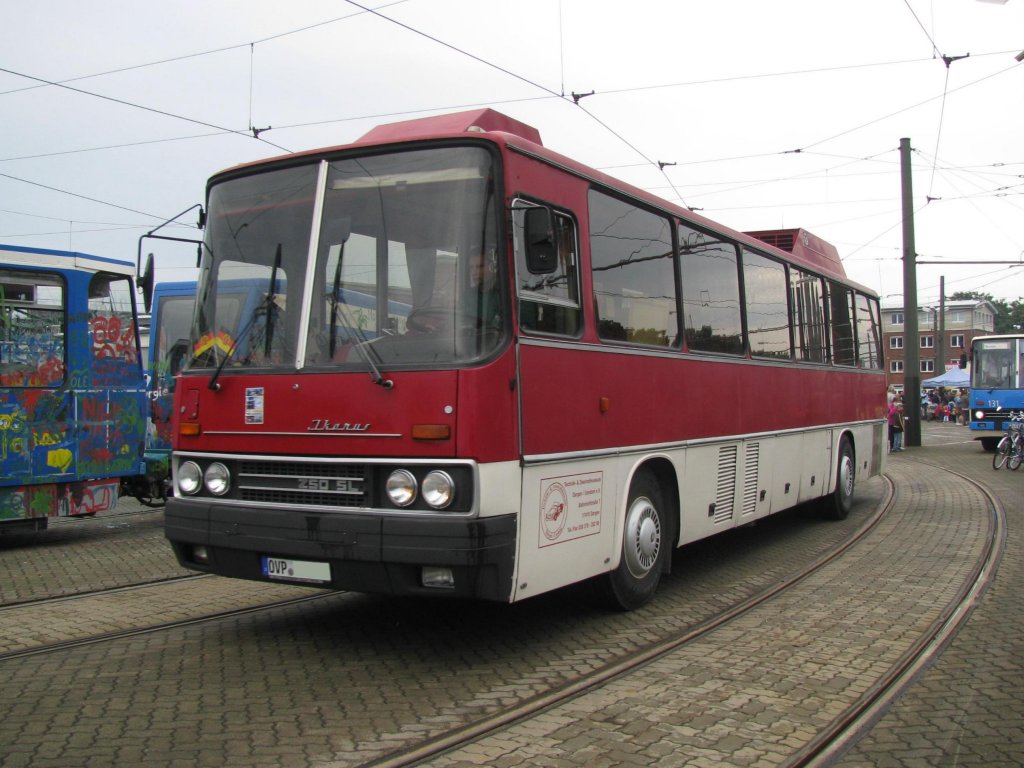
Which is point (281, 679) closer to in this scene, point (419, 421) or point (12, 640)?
point (419, 421)

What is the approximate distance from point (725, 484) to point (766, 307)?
2330mm

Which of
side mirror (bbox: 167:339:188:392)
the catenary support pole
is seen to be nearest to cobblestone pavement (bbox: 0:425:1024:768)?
side mirror (bbox: 167:339:188:392)

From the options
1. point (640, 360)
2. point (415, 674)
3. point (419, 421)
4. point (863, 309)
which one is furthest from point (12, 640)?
point (863, 309)

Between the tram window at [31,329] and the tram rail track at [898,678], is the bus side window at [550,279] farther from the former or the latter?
the tram window at [31,329]

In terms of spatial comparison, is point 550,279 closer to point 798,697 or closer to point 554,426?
point 554,426

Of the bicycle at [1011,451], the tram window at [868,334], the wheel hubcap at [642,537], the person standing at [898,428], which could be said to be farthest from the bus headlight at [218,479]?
the person standing at [898,428]

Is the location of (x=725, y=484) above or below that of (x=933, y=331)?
below

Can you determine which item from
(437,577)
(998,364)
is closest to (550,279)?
(437,577)

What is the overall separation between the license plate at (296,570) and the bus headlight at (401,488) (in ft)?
1.87

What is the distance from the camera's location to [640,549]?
691 cm

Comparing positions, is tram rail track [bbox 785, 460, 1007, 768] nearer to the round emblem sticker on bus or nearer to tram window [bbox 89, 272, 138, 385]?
the round emblem sticker on bus

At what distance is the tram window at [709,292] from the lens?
26.4 feet

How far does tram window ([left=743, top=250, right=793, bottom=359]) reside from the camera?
949cm

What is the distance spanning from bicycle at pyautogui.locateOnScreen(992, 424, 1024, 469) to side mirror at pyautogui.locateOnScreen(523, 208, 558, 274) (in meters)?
19.2
